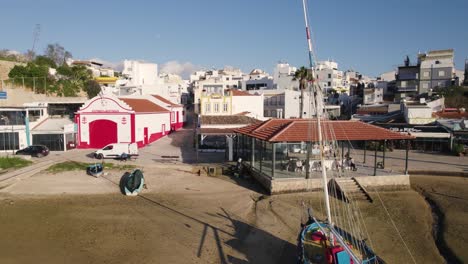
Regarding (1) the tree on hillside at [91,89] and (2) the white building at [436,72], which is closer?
(1) the tree on hillside at [91,89]

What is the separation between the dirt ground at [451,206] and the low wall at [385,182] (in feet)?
5.01

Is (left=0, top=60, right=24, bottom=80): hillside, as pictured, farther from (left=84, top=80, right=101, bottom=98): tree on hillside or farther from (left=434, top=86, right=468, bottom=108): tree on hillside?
(left=434, top=86, right=468, bottom=108): tree on hillside

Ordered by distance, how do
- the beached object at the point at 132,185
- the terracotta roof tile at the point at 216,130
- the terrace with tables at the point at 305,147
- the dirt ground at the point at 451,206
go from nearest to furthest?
1. the dirt ground at the point at 451,206
2. the beached object at the point at 132,185
3. the terrace with tables at the point at 305,147
4. the terracotta roof tile at the point at 216,130

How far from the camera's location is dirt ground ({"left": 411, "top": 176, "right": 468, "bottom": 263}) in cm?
1585

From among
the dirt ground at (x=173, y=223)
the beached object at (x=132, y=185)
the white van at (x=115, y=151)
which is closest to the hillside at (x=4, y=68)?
the white van at (x=115, y=151)

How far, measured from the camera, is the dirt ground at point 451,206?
1585cm

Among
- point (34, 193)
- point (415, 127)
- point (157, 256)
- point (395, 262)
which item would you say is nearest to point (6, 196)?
point (34, 193)

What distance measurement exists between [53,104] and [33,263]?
3619 cm

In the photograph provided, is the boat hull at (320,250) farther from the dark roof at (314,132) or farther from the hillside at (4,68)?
the hillside at (4,68)

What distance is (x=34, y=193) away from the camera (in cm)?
2339

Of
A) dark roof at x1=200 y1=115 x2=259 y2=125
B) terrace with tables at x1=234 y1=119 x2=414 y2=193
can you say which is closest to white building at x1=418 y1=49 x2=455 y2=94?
dark roof at x1=200 y1=115 x2=259 y2=125

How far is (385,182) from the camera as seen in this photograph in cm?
2469

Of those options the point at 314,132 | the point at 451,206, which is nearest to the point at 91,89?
the point at 314,132

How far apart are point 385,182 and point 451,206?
434cm
